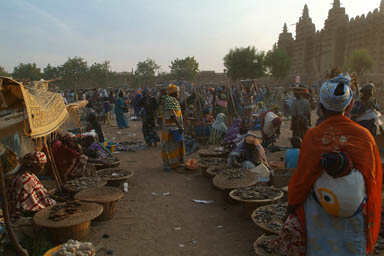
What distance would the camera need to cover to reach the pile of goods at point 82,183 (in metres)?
4.75

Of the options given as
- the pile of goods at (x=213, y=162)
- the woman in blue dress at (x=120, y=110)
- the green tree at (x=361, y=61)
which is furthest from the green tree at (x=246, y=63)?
the pile of goods at (x=213, y=162)

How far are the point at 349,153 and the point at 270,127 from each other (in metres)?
6.85

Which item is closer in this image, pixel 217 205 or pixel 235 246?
pixel 235 246

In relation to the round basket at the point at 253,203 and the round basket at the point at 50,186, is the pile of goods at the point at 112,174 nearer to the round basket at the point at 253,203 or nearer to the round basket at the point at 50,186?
the round basket at the point at 50,186

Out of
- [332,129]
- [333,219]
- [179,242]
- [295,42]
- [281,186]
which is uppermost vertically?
[295,42]

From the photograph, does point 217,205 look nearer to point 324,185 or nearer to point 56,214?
point 56,214

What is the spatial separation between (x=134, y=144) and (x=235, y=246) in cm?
678

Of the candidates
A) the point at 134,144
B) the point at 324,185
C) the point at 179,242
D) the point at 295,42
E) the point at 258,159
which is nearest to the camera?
the point at 324,185

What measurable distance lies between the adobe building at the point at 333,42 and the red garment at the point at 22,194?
22.5 m

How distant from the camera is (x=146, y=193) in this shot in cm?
554

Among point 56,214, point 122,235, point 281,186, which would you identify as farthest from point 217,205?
point 56,214

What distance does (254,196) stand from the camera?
4.17 meters

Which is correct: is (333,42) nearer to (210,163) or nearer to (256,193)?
(210,163)

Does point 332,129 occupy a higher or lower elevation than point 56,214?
higher
